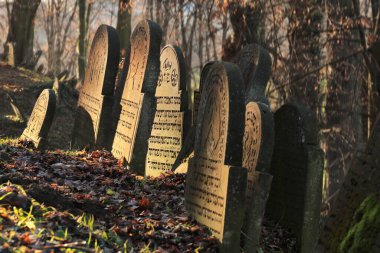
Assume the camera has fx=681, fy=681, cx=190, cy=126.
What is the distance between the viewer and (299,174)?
327 inches

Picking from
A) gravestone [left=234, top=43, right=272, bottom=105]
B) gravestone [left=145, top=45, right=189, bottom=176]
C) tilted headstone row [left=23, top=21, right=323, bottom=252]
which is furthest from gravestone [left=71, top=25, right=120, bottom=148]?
gravestone [left=234, top=43, right=272, bottom=105]

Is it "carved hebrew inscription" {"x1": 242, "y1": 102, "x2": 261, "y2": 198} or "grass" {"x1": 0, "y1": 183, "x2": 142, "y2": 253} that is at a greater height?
"carved hebrew inscription" {"x1": 242, "y1": 102, "x2": 261, "y2": 198}

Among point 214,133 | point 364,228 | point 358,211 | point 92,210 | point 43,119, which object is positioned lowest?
point 92,210

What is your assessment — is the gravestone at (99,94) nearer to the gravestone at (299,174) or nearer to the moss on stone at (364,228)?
the gravestone at (299,174)

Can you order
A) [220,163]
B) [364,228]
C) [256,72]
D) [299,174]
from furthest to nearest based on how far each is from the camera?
[256,72] → [299,174] → [220,163] → [364,228]

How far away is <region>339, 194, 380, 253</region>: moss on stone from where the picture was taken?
17.4 ft

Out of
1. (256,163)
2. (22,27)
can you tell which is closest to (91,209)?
(256,163)

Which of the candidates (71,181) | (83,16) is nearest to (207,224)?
(71,181)

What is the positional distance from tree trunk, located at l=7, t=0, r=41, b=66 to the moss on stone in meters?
16.8

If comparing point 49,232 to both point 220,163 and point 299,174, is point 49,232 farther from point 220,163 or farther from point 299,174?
point 299,174

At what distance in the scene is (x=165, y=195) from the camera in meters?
8.52

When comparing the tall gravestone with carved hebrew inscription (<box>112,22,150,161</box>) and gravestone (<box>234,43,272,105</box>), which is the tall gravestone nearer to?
gravestone (<box>234,43,272,105</box>)

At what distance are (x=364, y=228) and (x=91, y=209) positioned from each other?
118 inches

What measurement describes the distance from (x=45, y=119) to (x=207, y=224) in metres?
5.19
